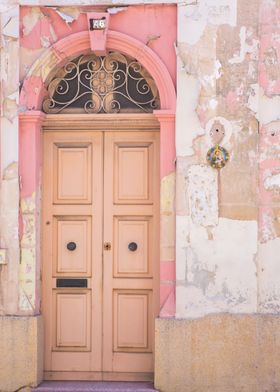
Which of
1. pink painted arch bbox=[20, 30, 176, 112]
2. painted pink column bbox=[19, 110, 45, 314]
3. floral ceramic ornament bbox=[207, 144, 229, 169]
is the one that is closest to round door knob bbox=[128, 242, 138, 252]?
painted pink column bbox=[19, 110, 45, 314]

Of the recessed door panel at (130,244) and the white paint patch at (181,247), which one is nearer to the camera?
the white paint patch at (181,247)

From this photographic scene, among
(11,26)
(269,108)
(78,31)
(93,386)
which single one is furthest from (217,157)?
(93,386)

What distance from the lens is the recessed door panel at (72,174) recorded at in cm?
916

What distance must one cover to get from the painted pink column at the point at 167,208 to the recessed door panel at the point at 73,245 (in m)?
0.86

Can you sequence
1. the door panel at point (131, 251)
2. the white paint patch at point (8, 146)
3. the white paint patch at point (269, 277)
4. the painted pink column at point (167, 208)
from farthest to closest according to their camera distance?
the door panel at point (131, 251), the white paint patch at point (8, 146), the painted pink column at point (167, 208), the white paint patch at point (269, 277)

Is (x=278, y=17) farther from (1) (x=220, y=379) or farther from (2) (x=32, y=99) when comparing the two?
(1) (x=220, y=379)

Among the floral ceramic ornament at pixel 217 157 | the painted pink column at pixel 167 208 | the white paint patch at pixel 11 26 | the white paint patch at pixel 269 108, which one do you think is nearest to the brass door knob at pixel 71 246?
the painted pink column at pixel 167 208

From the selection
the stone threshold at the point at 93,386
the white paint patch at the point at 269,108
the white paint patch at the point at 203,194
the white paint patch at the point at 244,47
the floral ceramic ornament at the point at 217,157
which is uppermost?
the white paint patch at the point at 244,47

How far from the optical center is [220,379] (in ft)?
28.3

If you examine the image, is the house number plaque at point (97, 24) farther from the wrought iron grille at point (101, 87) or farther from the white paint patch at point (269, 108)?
the white paint patch at point (269, 108)

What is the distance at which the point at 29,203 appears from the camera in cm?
888

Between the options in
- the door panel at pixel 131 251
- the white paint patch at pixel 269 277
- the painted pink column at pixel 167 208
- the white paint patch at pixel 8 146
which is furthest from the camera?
the door panel at pixel 131 251

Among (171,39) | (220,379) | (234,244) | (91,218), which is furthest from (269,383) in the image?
(171,39)

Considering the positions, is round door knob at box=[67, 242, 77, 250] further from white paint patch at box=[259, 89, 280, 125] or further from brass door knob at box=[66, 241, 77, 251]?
white paint patch at box=[259, 89, 280, 125]
